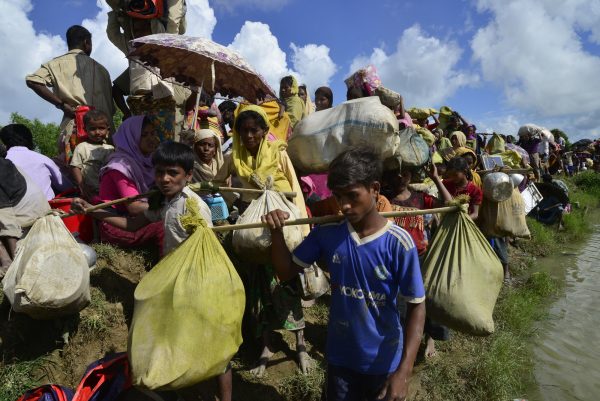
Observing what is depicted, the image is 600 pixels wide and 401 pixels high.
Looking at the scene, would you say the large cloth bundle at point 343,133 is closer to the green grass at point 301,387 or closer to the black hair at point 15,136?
the green grass at point 301,387

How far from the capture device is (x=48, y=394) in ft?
6.99

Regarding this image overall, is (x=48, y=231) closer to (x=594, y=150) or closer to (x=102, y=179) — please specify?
(x=102, y=179)

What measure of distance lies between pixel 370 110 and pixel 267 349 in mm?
2021

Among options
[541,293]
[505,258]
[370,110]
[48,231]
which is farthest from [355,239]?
[541,293]

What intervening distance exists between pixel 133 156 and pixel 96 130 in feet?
A: 2.37

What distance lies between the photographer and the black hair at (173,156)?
244cm

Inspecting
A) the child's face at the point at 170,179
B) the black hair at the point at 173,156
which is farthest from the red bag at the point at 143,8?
the child's face at the point at 170,179

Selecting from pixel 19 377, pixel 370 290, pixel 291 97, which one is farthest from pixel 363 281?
pixel 291 97

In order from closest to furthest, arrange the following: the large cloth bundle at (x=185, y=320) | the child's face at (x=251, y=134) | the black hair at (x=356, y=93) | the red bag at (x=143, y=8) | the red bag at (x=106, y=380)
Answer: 1. the large cloth bundle at (x=185, y=320)
2. the red bag at (x=106, y=380)
3. the child's face at (x=251, y=134)
4. the red bag at (x=143, y=8)
5. the black hair at (x=356, y=93)

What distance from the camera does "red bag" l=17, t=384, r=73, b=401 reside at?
212 cm

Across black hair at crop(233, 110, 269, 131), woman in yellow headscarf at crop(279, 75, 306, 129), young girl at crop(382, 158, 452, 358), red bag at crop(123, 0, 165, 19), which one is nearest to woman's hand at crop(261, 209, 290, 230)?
black hair at crop(233, 110, 269, 131)

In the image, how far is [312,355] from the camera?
3480 mm

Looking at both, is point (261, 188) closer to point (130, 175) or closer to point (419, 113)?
point (130, 175)

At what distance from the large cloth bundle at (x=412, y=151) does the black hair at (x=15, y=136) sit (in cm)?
364
